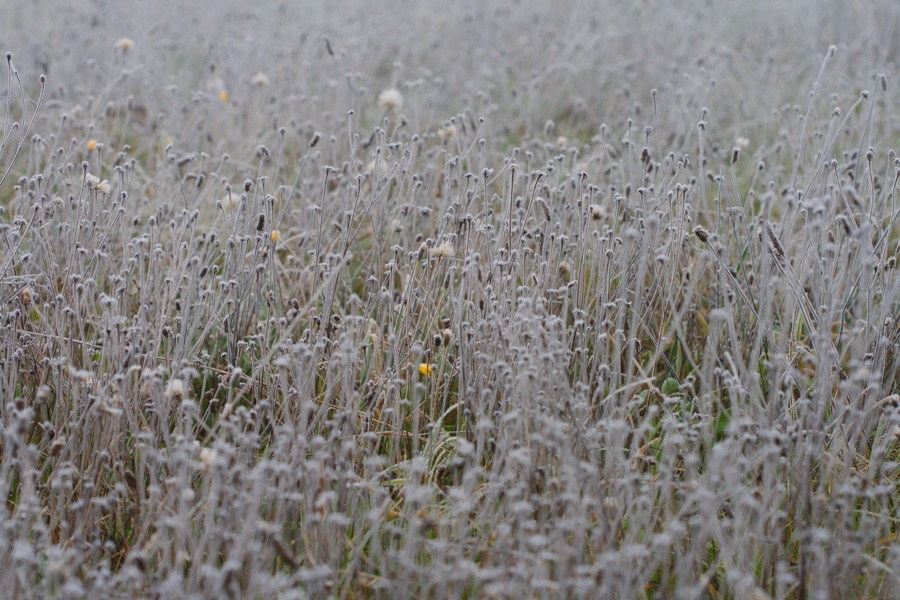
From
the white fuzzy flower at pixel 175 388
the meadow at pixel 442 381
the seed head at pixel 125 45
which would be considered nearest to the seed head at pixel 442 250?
the meadow at pixel 442 381

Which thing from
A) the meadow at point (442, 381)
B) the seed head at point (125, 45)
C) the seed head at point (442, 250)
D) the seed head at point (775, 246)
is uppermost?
the seed head at point (125, 45)

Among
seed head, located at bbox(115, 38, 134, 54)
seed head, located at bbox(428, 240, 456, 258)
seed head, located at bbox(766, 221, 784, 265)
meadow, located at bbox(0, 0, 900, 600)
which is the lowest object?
meadow, located at bbox(0, 0, 900, 600)

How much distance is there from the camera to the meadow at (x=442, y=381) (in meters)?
1.66

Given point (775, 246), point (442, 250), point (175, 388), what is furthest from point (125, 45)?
point (775, 246)

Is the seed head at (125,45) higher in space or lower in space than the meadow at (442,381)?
higher

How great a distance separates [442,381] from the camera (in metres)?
2.51

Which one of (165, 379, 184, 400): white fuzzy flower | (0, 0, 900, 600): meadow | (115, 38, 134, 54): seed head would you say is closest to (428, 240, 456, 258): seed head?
(0, 0, 900, 600): meadow

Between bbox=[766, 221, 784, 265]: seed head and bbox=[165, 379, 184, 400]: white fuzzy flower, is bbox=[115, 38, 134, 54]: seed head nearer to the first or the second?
bbox=[165, 379, 184, 400]: white fuzzy flower

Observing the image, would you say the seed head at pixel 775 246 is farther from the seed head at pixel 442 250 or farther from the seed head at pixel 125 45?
the seed head at pixel 125 45

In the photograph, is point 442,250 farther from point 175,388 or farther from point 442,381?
point 175,388

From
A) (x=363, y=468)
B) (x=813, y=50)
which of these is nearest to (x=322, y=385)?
(x=363, y=468)

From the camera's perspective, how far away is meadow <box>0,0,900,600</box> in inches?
→ 65.5

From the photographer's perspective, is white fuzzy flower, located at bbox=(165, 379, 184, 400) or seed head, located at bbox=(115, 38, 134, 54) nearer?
white fuzzy flower, located at bbox=(165, 379, 184, 400)

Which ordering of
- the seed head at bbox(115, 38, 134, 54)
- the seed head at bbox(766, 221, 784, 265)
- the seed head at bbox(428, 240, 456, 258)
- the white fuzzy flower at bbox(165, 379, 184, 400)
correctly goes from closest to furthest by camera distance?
the white fuzzy flower at bbox(165, 379, 184, 400), the seed head at bbox(766, 221, 784, 265), the seed head at bbox(428, 240, 456, 258), the seed head at bbox(115, 38, 134, 54)
